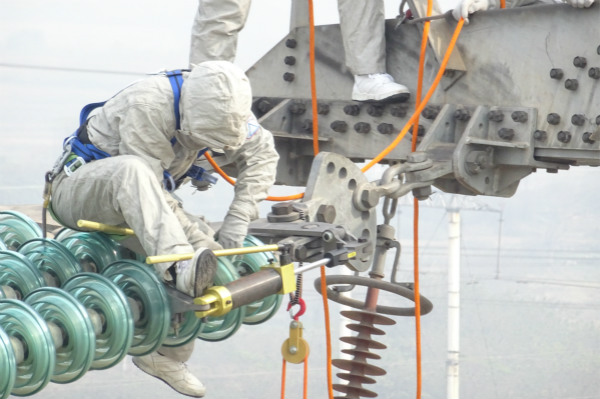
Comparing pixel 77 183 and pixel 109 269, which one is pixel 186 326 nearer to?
pixel 109 269

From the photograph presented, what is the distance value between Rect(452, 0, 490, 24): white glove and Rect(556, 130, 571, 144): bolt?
887 mm

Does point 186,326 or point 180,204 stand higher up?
point 180,204

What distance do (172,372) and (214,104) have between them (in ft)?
6.27

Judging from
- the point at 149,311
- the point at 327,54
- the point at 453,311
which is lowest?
the point at 453,311

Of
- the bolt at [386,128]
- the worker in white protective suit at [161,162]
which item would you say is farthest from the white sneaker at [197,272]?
the bolt at [386,128]

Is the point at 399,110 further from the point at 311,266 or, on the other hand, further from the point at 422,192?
the point at 311,266

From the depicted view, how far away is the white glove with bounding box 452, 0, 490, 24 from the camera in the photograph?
8.06 metres

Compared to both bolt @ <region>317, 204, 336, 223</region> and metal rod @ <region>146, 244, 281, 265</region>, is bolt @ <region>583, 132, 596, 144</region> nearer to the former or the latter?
bolt @ <region>317, 204, 336, 223</region>

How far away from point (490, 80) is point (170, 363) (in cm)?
260

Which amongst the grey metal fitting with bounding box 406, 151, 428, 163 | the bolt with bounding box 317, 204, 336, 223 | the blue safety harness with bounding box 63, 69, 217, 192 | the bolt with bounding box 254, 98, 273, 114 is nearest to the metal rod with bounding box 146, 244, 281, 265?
the blue safety harness with bounding box 63, 69, 217, 192

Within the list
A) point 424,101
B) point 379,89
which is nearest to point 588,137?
point 424,101

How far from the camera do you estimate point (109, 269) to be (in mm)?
6242

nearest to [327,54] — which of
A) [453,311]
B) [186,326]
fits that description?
[186,326]

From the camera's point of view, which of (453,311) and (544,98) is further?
(453,311)
